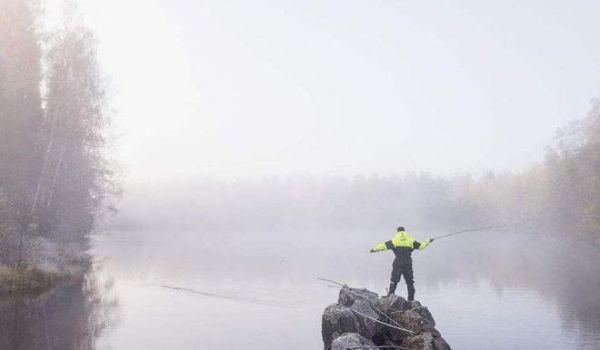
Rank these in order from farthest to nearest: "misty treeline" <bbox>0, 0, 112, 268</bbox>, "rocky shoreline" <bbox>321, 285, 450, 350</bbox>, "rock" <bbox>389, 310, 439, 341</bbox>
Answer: "misty treeline" <bbox>0, 0, 112, 268</bbox>
"rock" <bbox>389, 310, 439, 341</bbox>
"rocky shoreline" <bbox>321, 285, 450, 350</bbox>

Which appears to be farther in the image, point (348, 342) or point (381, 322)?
point (381, 322)

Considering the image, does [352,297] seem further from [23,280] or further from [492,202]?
[492,202]

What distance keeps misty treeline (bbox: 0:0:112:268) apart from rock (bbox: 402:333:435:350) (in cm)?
2695

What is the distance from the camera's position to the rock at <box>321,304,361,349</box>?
18.8 meters

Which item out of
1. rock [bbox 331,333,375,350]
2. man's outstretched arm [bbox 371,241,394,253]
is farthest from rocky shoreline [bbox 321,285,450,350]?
man's outstretched arm [bbox 371,241,394,253]

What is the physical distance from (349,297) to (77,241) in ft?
110

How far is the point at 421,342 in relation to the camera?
55.0ft

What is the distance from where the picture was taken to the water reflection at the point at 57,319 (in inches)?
781

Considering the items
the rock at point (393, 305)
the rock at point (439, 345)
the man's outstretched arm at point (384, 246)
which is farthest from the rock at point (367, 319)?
the rock at point (439, 345)

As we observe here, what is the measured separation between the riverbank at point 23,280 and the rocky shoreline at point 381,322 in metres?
19.2

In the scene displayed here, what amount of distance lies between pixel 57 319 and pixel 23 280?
8.50m

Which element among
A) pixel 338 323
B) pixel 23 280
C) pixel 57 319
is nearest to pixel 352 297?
pixel 338 323

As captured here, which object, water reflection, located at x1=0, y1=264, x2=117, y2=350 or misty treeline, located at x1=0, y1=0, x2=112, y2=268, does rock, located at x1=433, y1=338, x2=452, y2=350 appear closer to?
water reflection, located at x1=0, y1=264, x2=117, y2=350

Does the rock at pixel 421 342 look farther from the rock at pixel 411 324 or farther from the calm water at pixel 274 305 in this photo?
the calm water at pixel 274 305
